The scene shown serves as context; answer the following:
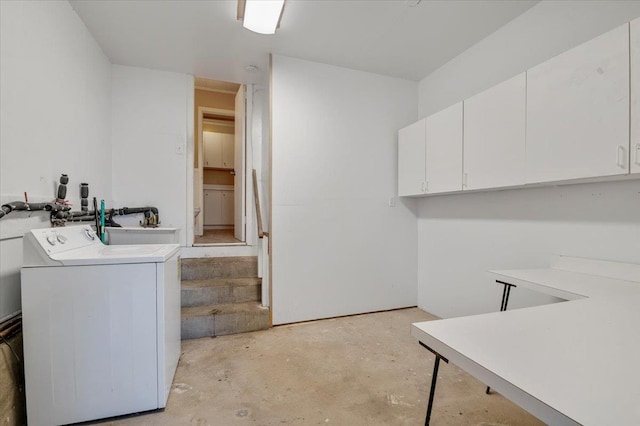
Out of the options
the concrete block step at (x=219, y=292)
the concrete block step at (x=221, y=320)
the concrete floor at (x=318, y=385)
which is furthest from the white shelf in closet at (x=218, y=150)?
the concrete floor at (x=318, y=385)

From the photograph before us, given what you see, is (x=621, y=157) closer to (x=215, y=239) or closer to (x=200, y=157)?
(x=215, y=239)

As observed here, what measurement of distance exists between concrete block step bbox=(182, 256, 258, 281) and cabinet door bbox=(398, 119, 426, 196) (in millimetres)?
1896

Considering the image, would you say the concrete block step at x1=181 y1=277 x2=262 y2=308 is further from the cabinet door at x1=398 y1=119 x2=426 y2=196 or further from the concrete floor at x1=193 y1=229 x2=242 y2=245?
the cabinet door at x1=398 y1=119 x2=426 y2=196

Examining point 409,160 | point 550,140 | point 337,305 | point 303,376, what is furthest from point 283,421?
point 409,160

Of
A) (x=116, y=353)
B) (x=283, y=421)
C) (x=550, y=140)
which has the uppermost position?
(x=550, y=140)

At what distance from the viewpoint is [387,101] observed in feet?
10.8

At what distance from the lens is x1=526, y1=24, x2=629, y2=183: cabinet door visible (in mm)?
1462

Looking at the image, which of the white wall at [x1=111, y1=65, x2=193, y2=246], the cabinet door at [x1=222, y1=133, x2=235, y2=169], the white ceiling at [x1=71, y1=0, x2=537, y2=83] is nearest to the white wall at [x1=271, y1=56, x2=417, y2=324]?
the white ceiling at [x1=71, y1=0, x2=537, y2=83]

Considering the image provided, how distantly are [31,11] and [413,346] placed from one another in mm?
3459

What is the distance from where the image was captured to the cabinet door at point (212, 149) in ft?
19.1

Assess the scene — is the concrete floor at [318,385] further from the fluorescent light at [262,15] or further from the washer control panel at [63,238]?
the fluorescent light at [262,15]

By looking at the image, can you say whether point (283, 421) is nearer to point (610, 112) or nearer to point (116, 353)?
point (116, 353)

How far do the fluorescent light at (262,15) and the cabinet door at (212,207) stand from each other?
4.20m

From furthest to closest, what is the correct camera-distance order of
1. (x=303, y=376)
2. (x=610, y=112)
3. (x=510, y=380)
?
(x=303, y=376) → (x=610, y=112) → (x=510, y=380)
